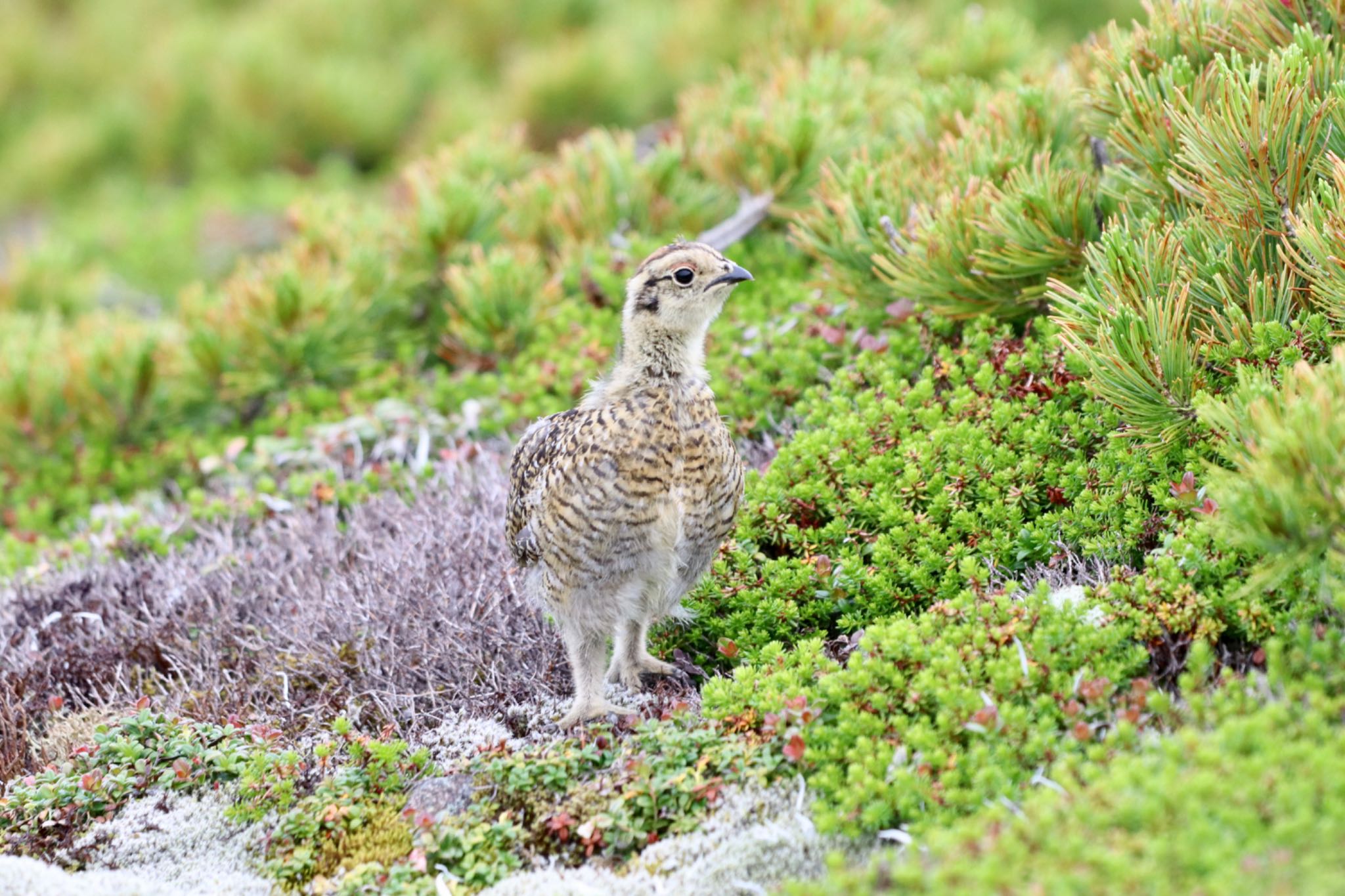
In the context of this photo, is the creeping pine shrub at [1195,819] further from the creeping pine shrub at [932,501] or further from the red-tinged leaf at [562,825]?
the creeping pine shrub at [932,501]

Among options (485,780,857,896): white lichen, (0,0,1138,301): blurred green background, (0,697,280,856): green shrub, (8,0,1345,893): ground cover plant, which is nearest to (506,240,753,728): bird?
(8,0,1345,893): ground cover plant

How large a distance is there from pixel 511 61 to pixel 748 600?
36.0 ft

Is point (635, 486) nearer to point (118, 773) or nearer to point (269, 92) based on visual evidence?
point (118, 773)

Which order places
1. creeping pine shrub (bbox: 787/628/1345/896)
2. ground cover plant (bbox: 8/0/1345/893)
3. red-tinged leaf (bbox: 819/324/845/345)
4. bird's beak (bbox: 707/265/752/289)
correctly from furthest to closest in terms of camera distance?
1. red-tinged leaf (bbox: 819/324/845/345)
2. bird's beak (bbox: 707/265/752/289)
3. ground cover plant (bbox: 8/0/1345/893)
4. creeping pine shrub (bbox: 787/628/1345/896)

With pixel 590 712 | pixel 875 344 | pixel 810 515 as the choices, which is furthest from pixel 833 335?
pixel 590 712

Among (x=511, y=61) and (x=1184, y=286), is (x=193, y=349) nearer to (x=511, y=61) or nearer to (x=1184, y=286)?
(x=1184, y=286)

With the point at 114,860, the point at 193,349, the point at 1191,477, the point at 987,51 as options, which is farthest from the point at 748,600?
the point at 987,51

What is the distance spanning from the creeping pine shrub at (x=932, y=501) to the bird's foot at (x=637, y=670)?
0.58 feet

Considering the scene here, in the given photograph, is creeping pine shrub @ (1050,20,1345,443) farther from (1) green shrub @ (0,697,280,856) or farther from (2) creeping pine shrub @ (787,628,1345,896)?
(1) green shrub @ (0,697,280,856)

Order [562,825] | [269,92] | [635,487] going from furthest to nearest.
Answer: [269,92] < [635,487] < [562,825]

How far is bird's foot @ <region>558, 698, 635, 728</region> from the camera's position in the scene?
13.3ft

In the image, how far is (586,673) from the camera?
4156 mm

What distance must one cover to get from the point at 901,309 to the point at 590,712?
2.38m

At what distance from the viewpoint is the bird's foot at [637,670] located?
4430mm
